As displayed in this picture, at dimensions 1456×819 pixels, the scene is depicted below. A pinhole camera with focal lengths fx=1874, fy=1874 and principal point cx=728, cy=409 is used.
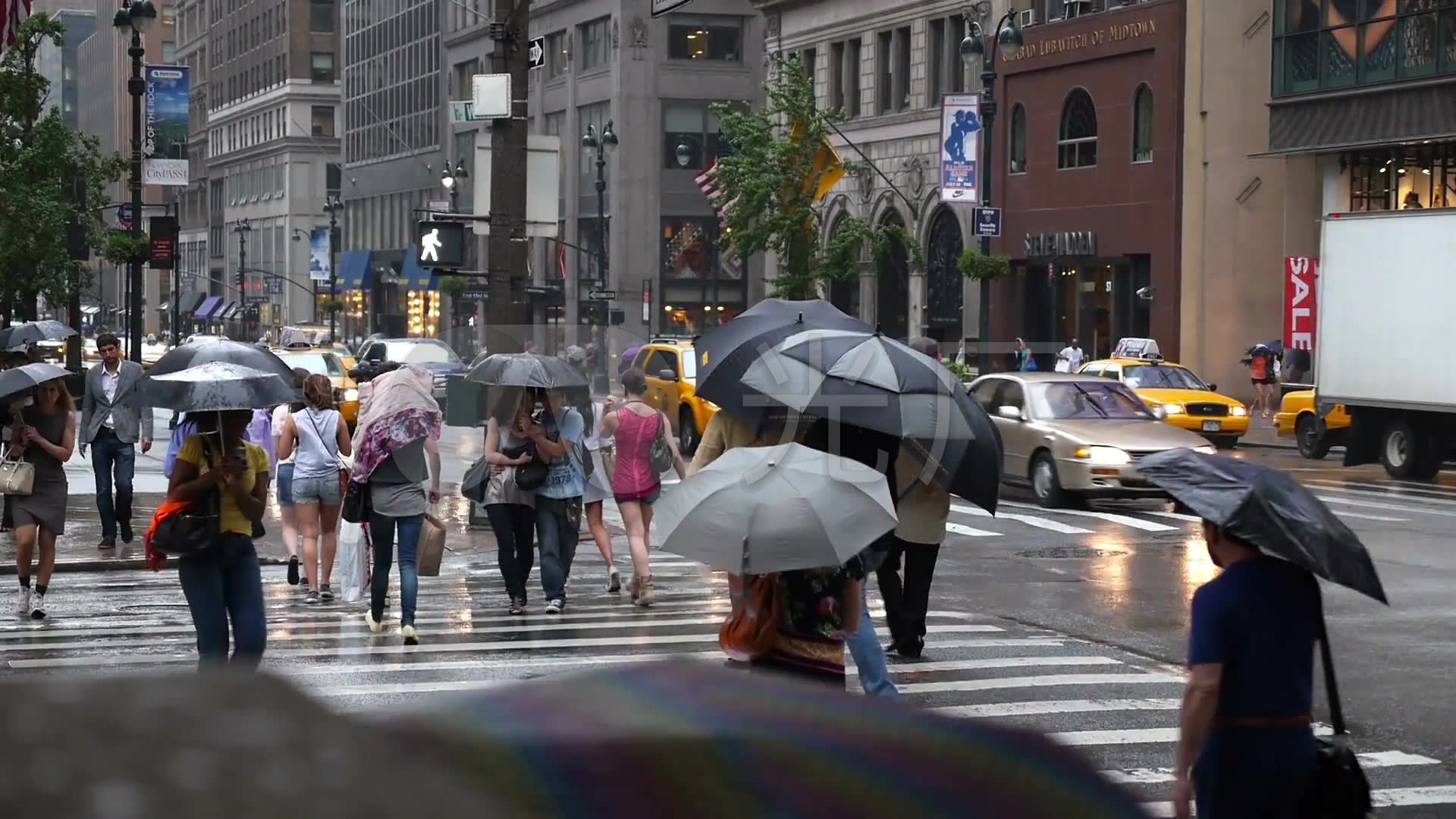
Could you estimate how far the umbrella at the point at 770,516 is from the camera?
23.5 ft

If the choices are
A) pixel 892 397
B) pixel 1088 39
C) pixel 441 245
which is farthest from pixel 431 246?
pixel 1088 39

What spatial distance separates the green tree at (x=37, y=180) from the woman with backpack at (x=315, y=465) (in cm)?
2403

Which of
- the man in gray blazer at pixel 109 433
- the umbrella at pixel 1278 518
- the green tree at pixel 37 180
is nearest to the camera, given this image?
the umbrella at pixel 1278 518

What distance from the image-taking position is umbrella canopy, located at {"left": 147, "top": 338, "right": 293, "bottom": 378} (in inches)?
431

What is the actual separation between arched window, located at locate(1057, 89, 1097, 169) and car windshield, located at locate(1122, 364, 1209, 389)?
17650mm

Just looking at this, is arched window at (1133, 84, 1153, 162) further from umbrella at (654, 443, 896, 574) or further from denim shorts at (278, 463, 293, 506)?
umbrella at (654, 443, 896, 574)

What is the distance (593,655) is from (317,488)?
4.14 m

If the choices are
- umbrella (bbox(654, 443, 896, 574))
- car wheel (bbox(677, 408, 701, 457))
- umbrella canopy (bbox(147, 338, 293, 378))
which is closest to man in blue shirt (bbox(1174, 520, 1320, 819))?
umbrella (bbox(654, 443, 896, 574))

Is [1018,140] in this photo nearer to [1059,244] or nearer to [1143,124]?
[1059,244]

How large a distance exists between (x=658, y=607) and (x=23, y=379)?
521cm

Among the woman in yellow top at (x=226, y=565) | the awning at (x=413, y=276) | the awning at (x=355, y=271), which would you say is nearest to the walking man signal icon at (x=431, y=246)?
the woman in yellow top at (x=226, y=565)

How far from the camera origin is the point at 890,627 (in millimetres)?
12484

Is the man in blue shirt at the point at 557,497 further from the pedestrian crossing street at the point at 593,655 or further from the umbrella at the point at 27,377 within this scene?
the umbrella at the point at 27,377

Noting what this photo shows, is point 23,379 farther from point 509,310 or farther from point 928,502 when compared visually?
point 928,502
